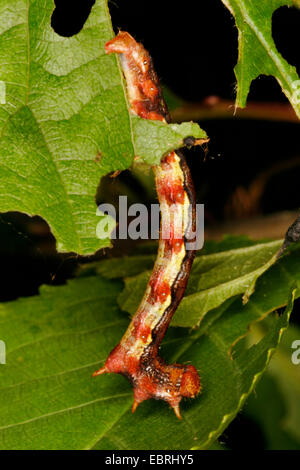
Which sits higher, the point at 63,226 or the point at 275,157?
the point at 63,226

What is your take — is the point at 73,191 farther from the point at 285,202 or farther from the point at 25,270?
the point at 285,202

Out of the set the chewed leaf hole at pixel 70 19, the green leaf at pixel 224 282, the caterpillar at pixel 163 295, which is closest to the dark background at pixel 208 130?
the chewed leaf hole at pixel 70 19

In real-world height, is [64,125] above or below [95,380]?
above

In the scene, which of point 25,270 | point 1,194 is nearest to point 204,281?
point 1,194

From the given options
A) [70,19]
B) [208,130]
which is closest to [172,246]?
[70,19]

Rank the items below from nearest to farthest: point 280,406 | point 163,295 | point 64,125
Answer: point 64,125
point 163,295
point 280,406

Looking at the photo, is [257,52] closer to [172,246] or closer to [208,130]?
[172,246]

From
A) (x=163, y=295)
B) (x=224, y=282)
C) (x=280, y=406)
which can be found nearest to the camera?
(x=163, y=295)

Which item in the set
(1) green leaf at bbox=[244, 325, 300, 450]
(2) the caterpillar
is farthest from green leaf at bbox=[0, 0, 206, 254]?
Answer: (1) green leaf at bbox=[244, 325, 300, 450]

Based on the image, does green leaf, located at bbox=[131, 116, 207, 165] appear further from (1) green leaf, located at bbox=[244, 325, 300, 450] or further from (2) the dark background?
(1) green leaf, located at bbox=[244, 325, 300, 450]
